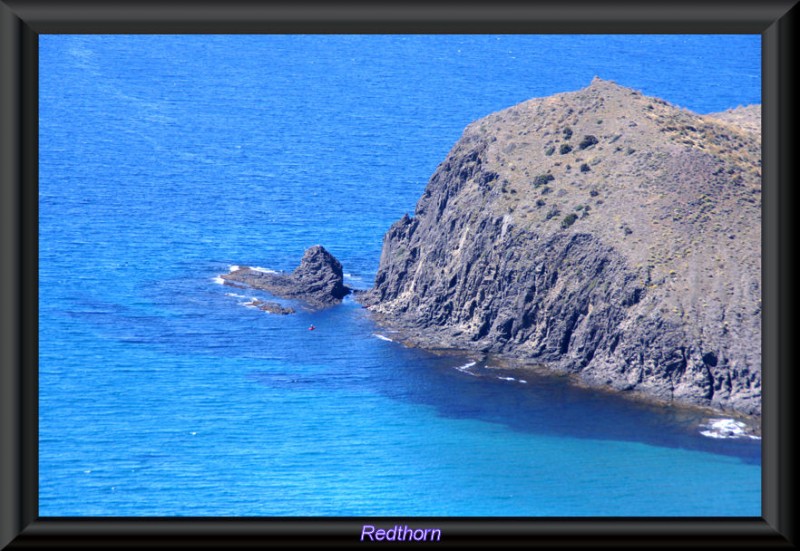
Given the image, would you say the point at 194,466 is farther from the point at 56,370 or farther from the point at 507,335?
the point at 507,335

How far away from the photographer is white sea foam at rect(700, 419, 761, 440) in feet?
205

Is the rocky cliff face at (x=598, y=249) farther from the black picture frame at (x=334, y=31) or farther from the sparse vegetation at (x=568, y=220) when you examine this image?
the black picture frame at (x=334, y=31)

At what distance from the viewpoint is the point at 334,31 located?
20391 mm

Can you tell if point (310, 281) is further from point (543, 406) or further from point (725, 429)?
point (725, 429)

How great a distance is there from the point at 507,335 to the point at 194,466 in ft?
115

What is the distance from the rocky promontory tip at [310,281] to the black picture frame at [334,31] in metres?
69.5

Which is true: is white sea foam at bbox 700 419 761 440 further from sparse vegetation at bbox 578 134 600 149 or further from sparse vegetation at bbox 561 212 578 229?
sparse vegetation at bbox 578 134 600 149

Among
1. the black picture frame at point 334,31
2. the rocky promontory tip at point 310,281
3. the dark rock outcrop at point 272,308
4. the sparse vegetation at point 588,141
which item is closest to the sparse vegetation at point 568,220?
the sparse vegetation at point 588,141

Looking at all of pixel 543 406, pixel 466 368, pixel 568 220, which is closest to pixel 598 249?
pixel 568 220

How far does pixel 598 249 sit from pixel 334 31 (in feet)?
194

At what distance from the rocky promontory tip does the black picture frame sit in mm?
69480

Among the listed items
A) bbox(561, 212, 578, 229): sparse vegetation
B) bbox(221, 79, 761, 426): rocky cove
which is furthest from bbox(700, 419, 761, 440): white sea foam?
bbox(561, 212, 578, 229): sparse vegetation

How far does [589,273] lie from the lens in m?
77.2

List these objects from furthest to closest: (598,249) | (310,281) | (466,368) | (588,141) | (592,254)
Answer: (310,281)
(588,141)
(592,254)
(598,249)
(466,368)
